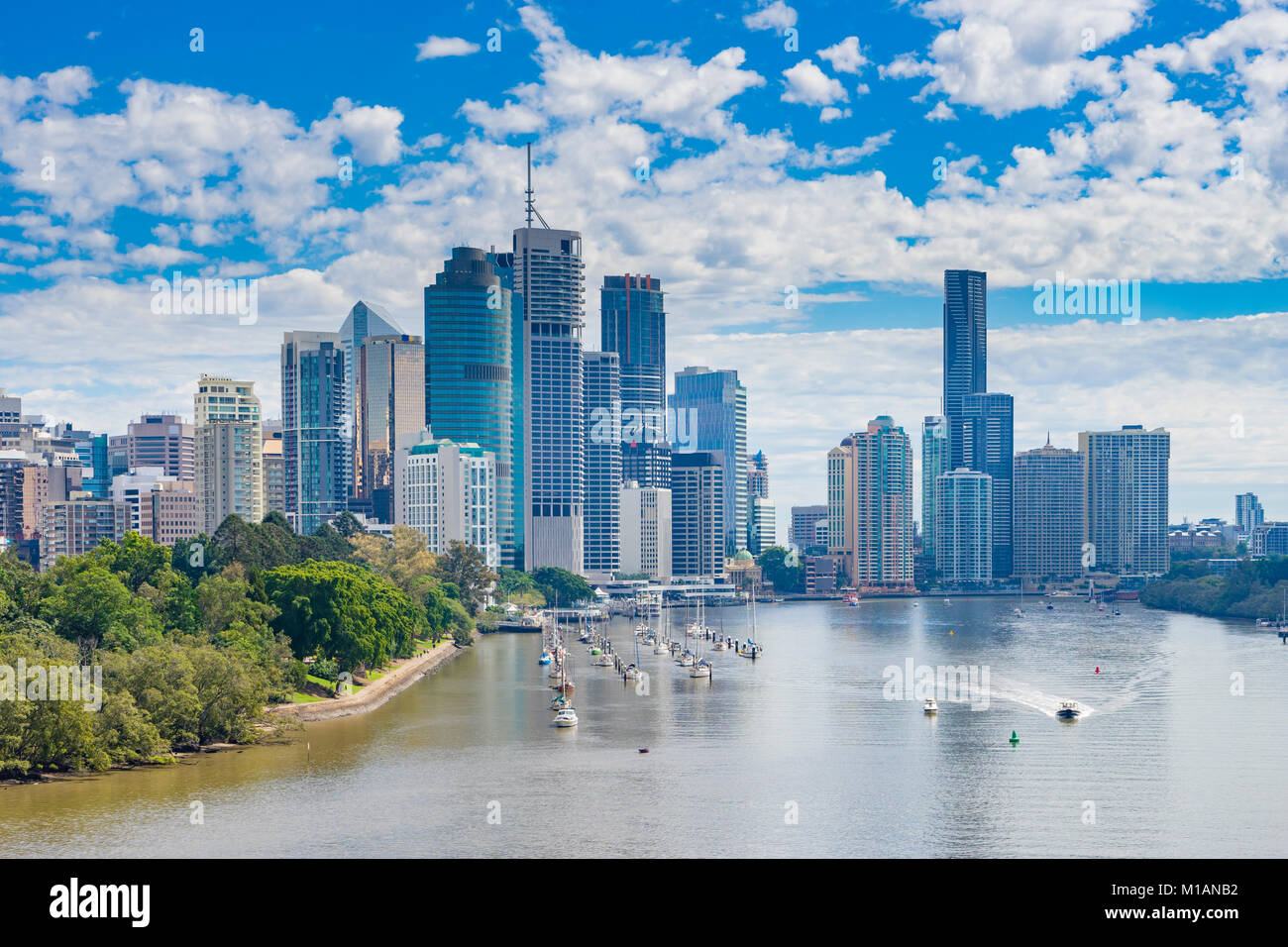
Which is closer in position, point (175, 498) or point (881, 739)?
point (881, 739)

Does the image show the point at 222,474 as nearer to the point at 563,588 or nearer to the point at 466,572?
the point at 466,572

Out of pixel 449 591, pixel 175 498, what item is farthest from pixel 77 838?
pixel 175 498

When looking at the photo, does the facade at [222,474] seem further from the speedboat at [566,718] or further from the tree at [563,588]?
the speedboat at [566,718]

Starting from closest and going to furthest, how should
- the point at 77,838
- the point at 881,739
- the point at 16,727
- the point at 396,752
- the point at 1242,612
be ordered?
the point at 77,838 < the point at 16,727 < the point at 396,752 < the point at 881,739 < the point at 1242,612
